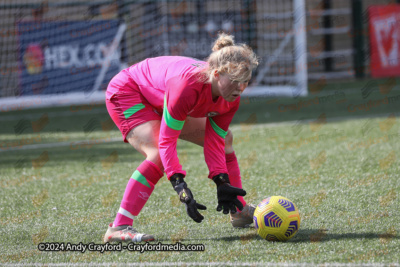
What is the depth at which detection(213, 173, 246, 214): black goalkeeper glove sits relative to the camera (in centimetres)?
335

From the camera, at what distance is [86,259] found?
3.17 meters

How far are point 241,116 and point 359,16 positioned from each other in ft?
27.1

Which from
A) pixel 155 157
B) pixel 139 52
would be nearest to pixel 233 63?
pixel 155 157

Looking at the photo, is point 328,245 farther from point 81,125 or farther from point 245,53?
point 81,125

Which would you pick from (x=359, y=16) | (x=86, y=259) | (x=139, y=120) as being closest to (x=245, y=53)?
(x=139, y=120)

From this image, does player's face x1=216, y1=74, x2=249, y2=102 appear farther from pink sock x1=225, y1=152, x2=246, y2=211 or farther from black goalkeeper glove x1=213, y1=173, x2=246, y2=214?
pink sock x1=225, y1=152, x2=246, y2=211

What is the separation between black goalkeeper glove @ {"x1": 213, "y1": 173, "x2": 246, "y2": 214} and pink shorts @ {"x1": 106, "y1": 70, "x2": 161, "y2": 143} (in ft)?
2.08

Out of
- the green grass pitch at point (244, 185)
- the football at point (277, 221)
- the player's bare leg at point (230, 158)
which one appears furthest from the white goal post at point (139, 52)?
the football at point (277, 221)

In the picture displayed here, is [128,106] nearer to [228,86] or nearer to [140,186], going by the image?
[140,186]

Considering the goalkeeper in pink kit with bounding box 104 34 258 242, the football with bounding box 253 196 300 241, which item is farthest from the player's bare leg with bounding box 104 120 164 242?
the football with bounding box 253 196 300 241

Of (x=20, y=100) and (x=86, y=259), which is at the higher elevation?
(x=86, y=259)

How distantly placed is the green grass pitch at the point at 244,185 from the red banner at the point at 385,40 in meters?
6.62

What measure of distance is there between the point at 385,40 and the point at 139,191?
13.9 metres

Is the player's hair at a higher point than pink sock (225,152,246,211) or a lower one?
higher
